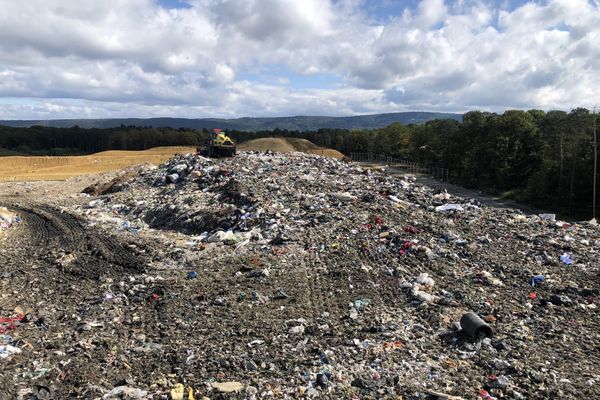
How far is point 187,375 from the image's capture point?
17.1ft

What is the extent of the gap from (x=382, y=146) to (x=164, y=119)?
495 feet

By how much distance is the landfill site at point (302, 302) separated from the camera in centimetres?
507

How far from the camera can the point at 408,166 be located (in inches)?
1816

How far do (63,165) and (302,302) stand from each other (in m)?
37.8

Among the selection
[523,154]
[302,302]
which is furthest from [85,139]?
[302,302]

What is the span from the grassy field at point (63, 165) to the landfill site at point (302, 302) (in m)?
20.6

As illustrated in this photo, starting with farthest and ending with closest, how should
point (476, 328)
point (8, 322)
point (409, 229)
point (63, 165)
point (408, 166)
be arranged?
point (408, 166) < point (63, 165) < point (409, 229) < point (8, 322) < point (476, 328)

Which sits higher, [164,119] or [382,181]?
[164,119]

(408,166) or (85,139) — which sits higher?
(85,139)

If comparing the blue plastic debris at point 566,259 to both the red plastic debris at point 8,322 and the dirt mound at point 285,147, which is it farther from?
the dirt mound at point 285,147

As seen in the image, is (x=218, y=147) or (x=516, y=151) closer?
(x=218, y=147)

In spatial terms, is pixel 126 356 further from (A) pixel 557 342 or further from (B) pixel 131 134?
(B) pixel 131 134

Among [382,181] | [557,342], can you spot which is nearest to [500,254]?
[557,342]

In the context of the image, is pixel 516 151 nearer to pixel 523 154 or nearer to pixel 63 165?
pixel 523 154
